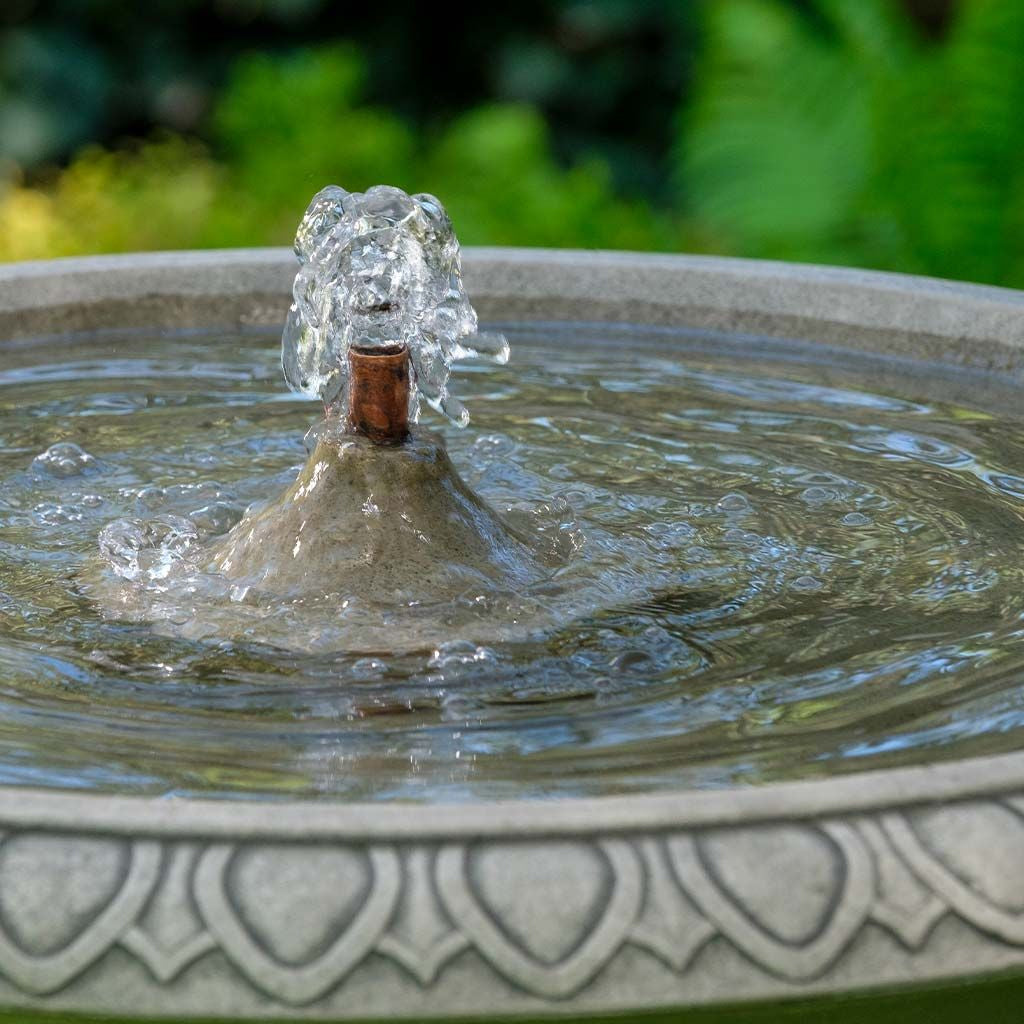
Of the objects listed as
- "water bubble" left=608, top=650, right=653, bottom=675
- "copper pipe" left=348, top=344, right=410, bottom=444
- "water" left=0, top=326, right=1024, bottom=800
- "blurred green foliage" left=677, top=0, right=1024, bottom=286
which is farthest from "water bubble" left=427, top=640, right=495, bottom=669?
"blurred green foliage" left=677, top=0, right=1024, bottom=286

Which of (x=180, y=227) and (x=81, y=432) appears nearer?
(x=81, y=432)

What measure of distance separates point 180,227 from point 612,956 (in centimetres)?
503

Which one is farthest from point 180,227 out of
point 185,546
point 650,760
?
point 650,760

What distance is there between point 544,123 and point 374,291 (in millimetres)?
5333

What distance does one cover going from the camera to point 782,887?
1267mm

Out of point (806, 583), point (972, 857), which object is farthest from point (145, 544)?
point (972, 857)

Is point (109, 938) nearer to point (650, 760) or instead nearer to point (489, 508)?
point (650, 760)

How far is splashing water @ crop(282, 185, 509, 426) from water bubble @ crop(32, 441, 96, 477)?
0.35 metres

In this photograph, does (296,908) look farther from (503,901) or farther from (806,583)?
(806,583)

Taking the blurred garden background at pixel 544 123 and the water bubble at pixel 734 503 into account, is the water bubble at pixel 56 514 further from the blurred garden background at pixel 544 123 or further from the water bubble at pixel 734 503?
the blurred garden background at pixel 544 123

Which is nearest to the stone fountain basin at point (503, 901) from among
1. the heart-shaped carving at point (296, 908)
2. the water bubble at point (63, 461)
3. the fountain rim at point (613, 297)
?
the heart-shaped carving at point (296, 908)

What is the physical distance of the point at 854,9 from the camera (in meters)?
6.52

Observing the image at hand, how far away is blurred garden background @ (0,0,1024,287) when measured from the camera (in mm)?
5230

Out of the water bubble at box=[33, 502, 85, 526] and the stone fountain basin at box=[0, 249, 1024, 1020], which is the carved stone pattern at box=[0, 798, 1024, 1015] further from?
the water bubble at box=[33, 502, 85, 526]
